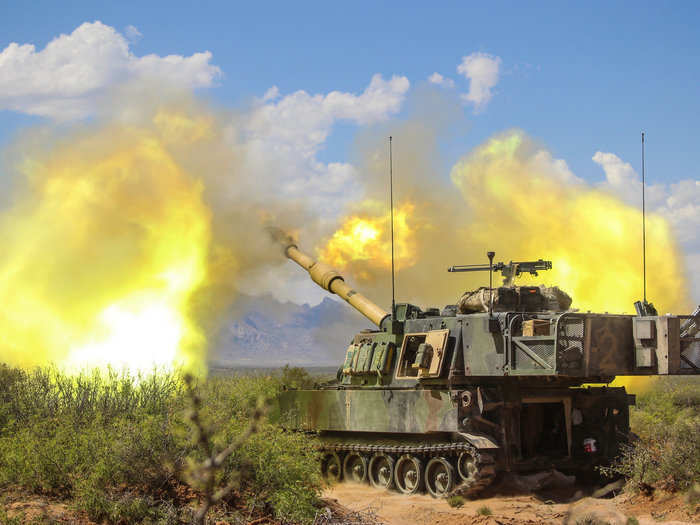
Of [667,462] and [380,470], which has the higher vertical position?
[667,462]

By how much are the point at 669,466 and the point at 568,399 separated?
3.16m

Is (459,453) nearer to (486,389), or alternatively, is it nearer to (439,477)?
(439,477)

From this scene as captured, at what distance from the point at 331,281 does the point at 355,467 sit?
16.0 ft

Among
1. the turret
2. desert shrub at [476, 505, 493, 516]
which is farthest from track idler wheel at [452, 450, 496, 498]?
the turret

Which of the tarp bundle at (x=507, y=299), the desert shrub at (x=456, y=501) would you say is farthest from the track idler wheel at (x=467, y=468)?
the tarp bundle at (x=507, y=299)

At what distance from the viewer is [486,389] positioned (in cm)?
1655

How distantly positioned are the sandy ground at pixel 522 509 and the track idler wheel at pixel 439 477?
0.22 metres

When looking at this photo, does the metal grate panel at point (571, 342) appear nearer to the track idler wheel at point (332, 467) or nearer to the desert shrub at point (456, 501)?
the desert shrub at point (456, 501)

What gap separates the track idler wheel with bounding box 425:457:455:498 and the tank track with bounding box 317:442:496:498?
0.12 metres

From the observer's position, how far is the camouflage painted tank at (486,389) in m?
15.4

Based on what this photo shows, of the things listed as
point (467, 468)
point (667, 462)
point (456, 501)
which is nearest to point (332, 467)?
point (467, 468)

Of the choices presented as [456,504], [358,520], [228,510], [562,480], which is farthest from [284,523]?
[562,480]

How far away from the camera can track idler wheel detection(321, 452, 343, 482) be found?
1900cm

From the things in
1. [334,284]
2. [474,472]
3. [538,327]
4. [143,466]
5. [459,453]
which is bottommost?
[474,472]
